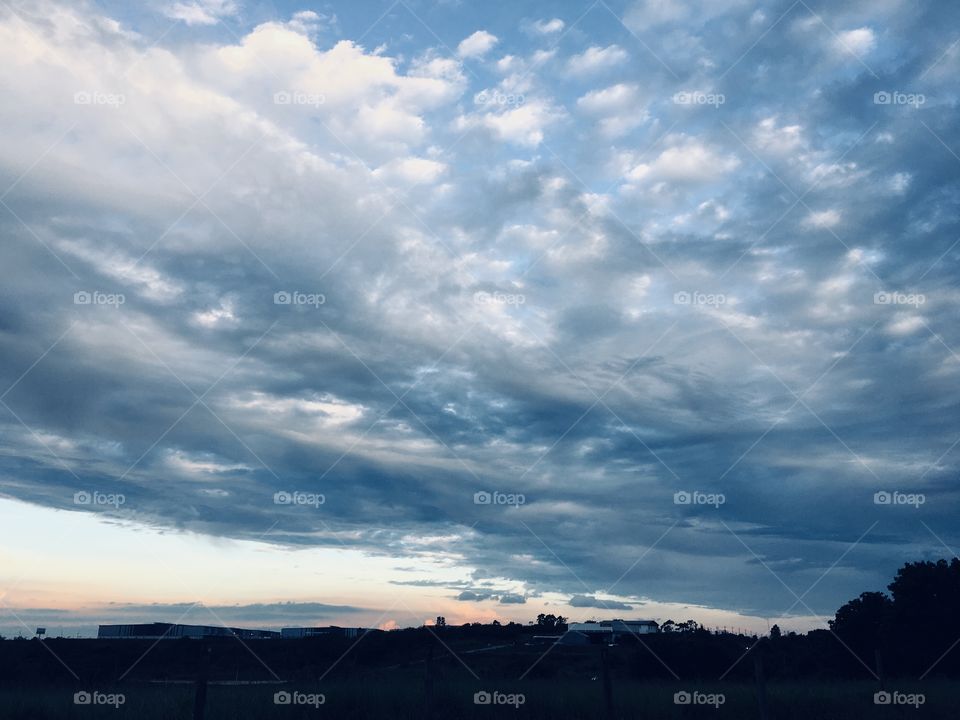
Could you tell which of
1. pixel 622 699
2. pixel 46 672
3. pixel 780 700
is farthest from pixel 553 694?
pixel 46 672

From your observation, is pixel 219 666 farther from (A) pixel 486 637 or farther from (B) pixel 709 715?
(B) pixel 709 715

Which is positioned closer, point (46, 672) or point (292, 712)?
point (292, 712)

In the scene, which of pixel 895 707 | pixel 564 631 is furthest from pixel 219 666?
pixel 895 707

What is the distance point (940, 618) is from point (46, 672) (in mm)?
49523

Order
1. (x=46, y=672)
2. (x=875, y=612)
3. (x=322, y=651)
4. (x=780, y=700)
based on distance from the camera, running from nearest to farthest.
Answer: (x=780, y=700) < (x=46, y=672) < (x=875, y=612) < (x=322, y=651)

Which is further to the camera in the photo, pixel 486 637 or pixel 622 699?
pixel 486 637

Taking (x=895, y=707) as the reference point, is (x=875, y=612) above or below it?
above

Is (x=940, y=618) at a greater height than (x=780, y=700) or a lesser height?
greater

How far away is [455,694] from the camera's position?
2114cm

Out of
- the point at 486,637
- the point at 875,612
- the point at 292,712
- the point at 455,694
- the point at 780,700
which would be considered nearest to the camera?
the point at 292,712

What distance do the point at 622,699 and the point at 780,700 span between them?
483 cm

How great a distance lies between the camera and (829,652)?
4628cm

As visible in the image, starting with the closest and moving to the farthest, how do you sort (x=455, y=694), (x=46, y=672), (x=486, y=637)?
1. (x=455, y=694)
2. (x=46, y=672)
3. (x=486, y=637)

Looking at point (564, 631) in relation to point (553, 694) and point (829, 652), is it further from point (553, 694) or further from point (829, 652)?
point (553, 694)
